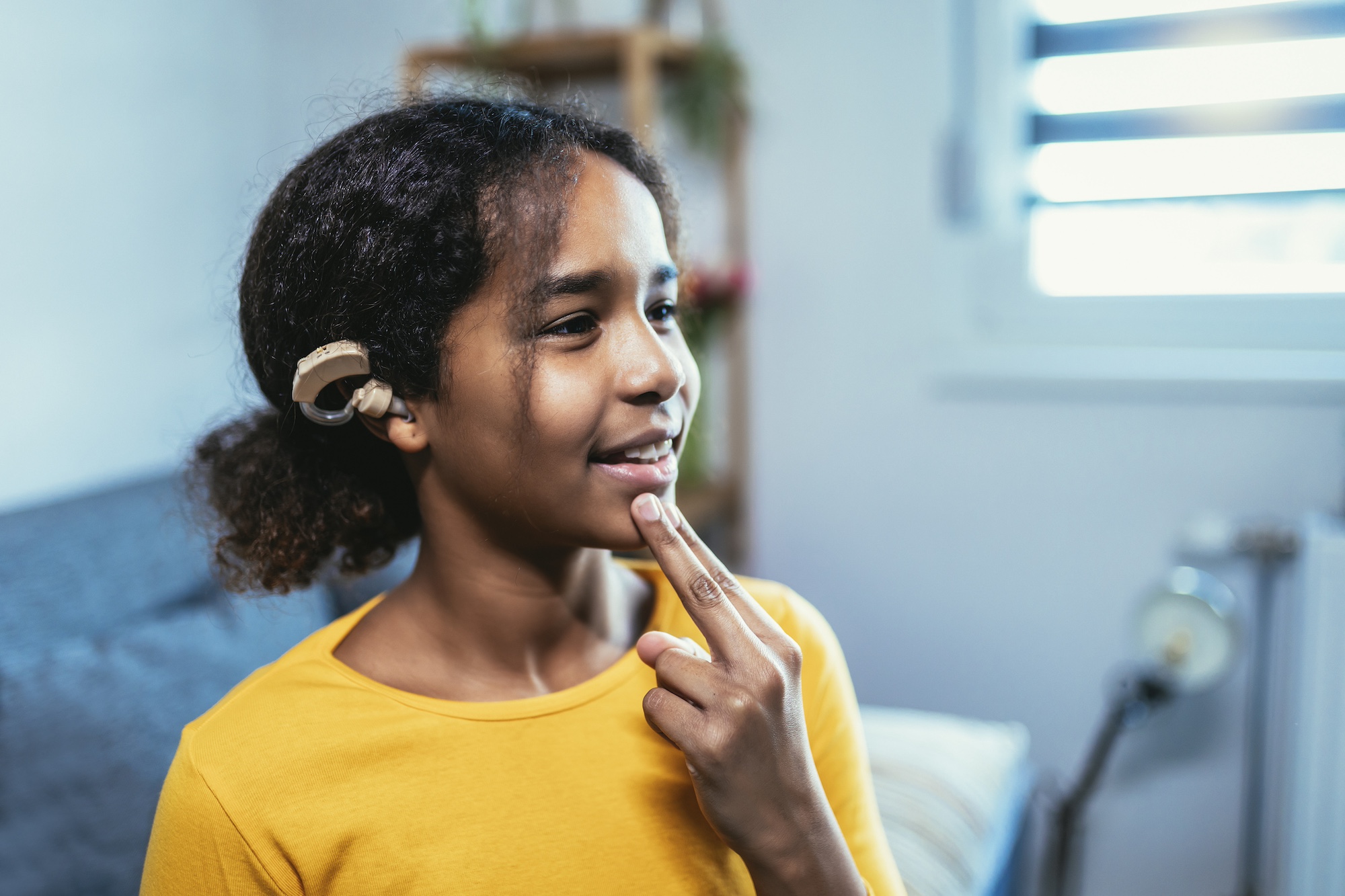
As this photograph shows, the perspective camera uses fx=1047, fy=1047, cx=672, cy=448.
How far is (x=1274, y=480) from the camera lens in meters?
1.84

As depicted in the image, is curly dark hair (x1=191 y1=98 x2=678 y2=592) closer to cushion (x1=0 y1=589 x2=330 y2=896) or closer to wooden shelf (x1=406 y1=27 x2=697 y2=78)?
cushion (x1=0 y1=589 x2=330 y2=896)

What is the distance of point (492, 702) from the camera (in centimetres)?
87

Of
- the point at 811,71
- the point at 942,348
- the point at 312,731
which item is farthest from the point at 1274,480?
the point at 312,731

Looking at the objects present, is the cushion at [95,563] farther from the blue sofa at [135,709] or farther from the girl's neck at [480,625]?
the girl's neck at [480,625]

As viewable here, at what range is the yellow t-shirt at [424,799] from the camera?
76 cm

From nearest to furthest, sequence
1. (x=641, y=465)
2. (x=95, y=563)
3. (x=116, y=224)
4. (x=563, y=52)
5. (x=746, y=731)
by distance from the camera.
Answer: (x=746, y=731)
(x=641, y=465)
(x=95, y=563)
(x=116, y=224)
(x=563, y=52)

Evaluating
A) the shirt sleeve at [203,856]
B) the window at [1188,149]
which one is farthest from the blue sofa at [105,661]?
→ the window at [1188,149]

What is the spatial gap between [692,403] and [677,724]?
282mm

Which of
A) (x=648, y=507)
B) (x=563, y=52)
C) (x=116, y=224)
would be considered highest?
(x=563, y=52)

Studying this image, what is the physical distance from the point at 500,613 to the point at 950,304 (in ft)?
4.74

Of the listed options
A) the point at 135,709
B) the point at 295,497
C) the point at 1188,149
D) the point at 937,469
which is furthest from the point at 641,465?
the point at 1188,149

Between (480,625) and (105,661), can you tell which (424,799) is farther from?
(105,661)

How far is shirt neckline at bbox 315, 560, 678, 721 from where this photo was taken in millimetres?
832

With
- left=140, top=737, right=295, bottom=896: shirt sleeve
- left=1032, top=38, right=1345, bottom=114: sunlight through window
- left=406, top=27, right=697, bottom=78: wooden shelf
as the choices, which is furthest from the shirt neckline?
left=1032, top=38, right=1345, bottom=114: sunlight through window
